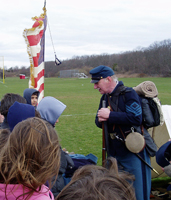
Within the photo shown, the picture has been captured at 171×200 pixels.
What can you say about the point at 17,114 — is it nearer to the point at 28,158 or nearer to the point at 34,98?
the point at 28,158

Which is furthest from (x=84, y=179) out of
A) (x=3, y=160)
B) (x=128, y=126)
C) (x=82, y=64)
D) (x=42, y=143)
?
(x=82, y=64)

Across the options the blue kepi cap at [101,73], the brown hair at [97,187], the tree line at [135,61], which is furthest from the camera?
the tree line at [135,61]

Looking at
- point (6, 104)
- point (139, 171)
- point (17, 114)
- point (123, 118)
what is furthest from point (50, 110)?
point (139, 171)

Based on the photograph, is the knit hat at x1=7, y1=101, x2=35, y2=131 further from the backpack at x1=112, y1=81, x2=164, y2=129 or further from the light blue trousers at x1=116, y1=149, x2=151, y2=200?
the light blue trousers at x1=116, y1=149, x2=151, y2=200

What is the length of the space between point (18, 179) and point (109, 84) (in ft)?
5.43

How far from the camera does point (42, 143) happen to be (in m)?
1.24

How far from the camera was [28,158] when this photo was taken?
3.91 ft

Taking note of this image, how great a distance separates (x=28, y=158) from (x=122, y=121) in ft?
4.73

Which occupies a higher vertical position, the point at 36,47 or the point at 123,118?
the point at 36,47

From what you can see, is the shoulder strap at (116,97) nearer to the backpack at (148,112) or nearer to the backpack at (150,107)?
the backpack at (148,112)

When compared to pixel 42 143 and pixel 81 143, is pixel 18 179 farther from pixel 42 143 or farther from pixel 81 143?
pixel 81 143

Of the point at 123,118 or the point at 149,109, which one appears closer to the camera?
the point at 123,118

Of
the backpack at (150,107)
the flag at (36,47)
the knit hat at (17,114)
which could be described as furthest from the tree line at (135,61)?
the knit hat at (17,114)

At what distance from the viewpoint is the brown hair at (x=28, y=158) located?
1179 millimetres
